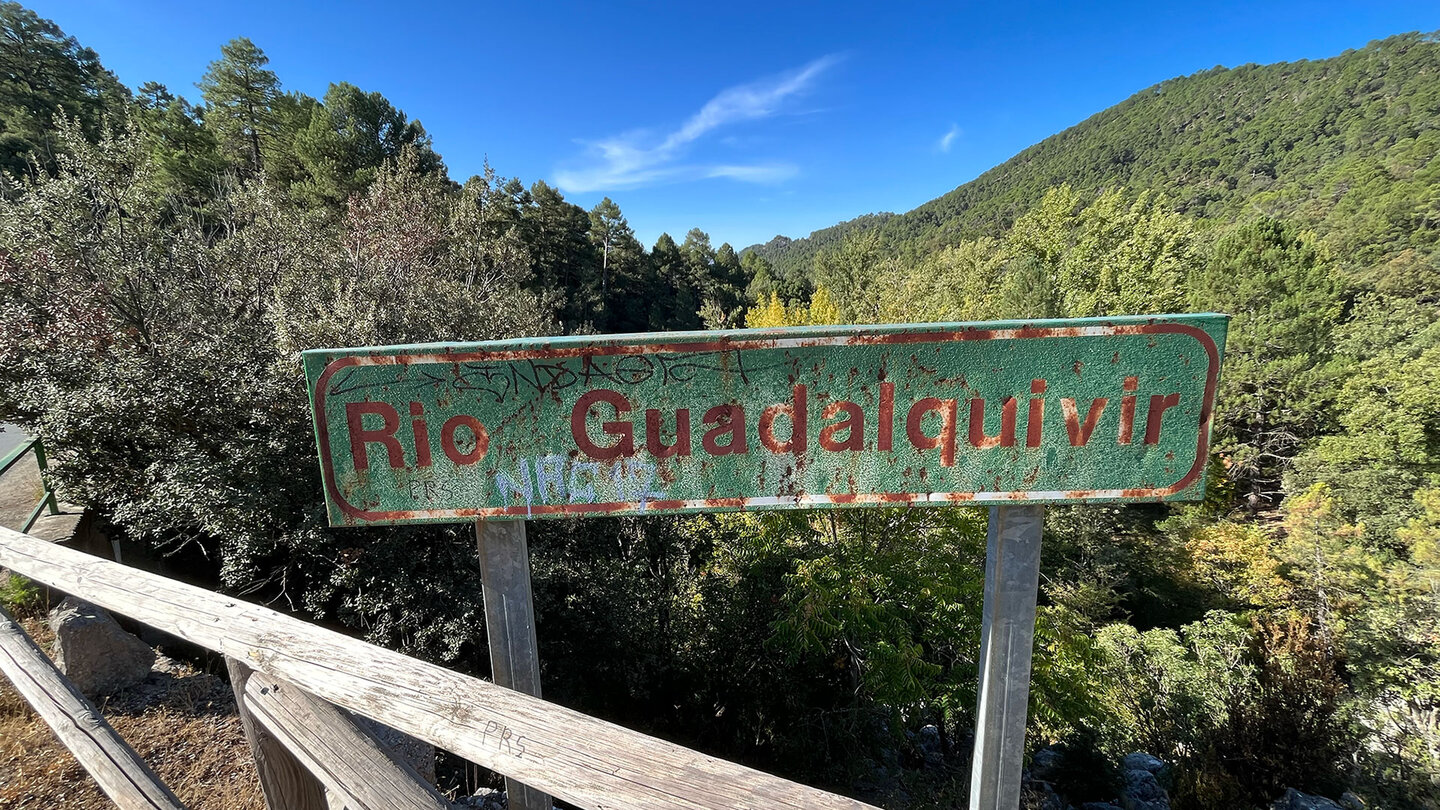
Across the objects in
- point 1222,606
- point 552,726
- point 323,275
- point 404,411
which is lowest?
point 1222,606

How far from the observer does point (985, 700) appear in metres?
1.86

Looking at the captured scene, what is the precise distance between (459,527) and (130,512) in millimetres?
3113

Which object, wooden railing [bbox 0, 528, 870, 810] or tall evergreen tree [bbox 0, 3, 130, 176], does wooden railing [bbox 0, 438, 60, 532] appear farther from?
tall evergreen tree [bbox 0, 3, 130, 176]

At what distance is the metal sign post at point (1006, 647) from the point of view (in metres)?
1.80

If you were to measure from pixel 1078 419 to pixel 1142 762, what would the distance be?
1118 centimetres

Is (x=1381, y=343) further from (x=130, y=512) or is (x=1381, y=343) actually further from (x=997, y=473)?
(x=130, y=512)

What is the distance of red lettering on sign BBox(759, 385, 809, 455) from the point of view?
5.69 feet

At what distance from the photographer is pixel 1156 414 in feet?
5.54

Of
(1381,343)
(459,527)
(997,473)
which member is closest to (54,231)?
(459,527)

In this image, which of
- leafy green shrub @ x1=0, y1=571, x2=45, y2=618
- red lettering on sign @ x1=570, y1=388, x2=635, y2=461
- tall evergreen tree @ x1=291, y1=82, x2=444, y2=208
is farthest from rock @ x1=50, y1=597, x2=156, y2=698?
tall evergreen tree @ x1=291, y1=82, x2=444, y2=208

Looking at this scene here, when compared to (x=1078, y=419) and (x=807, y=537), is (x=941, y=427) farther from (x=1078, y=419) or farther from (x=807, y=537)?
(x=807, y=537)

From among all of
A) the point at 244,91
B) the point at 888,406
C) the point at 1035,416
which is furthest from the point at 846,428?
the point at 244,91

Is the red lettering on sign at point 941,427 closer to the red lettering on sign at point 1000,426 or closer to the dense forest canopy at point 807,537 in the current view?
the red lettering on sign at point 1000,426

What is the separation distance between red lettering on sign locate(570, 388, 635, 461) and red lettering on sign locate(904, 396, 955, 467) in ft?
3.08
